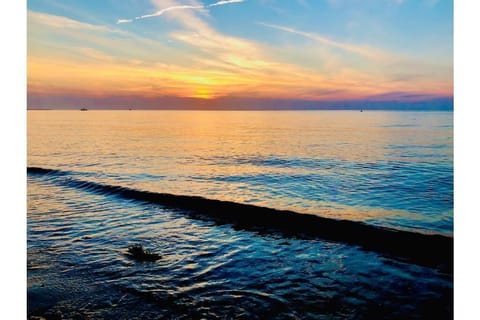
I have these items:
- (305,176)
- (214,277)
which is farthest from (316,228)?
(305,176)

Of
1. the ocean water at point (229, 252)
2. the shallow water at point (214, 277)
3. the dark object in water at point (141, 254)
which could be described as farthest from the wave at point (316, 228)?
the dark object in water at point (141, 254)

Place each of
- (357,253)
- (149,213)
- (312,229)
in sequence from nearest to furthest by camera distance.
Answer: (357,253), (312,229), (149,213)

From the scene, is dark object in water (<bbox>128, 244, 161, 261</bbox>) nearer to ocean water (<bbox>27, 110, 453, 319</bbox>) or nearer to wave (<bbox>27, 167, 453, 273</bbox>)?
ocean water (<bbox>27, 110, 453, 319</bbox>)

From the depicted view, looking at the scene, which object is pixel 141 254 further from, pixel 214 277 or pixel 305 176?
pixel 305 176

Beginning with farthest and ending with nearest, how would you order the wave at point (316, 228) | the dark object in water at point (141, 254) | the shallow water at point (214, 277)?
the wave at point (316, 228)
the dark object in water at point (141, 254)
the shallow water at point (214, 277)

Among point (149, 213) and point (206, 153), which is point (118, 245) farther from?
point (206, 153)

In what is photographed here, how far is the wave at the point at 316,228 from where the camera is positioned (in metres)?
10.6

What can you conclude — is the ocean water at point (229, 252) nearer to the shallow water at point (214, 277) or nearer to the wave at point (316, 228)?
the shallow water at point (214, 277)

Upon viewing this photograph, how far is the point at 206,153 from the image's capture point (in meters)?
36.8

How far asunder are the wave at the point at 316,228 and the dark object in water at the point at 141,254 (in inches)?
171

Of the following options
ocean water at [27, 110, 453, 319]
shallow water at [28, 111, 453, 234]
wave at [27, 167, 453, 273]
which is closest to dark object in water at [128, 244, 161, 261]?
ocean water at [27, 110, 453, 319]
